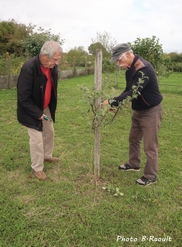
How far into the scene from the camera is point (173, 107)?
8.21m

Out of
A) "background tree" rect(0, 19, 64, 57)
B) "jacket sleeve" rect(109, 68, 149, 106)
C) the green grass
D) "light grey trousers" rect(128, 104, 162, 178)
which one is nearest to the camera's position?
the green grass

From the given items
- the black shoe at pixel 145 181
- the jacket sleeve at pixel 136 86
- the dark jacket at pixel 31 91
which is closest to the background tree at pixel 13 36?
the dark jacket at pixel 31 91

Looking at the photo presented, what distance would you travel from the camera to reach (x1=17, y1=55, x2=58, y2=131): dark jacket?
2.91 m

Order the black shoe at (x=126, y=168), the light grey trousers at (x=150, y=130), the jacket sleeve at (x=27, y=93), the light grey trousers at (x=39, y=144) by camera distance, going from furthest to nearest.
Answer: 1. the black shoe at (x=126, y=168)
2. the light grey trousers at (x=39, y=144)
3. the light grey trousers at (x=150, y=130)
4. the jacket sleeve at (x=27, y=93)

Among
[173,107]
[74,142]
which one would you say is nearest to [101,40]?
[173,107]

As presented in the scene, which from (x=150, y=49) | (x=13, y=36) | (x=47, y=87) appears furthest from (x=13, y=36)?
(x=47, y=87)

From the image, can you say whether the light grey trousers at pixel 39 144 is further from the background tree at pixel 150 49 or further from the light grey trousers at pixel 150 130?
the background tree at pixel 150 49

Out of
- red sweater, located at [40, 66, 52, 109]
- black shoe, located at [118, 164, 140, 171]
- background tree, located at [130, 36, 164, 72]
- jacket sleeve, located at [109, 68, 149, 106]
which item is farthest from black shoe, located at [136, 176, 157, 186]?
background tree, located at [130, 36, 164, 72]

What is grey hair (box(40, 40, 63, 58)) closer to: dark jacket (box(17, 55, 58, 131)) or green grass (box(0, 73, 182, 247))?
dark jacket (box(17, 55, 58, 131))

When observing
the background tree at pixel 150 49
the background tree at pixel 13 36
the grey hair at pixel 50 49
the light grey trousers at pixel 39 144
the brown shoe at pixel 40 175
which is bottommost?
the brown shoe at pixel 40 175

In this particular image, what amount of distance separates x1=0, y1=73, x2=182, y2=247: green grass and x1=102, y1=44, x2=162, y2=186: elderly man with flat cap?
1.30ft

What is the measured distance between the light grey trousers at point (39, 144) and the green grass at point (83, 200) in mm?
213

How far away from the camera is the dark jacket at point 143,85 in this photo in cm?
279

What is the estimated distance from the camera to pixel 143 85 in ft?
9.04
